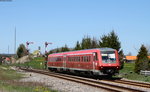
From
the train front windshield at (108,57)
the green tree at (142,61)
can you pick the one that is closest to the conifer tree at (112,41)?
the green tree at (142,61)

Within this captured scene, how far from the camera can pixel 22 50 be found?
142 m

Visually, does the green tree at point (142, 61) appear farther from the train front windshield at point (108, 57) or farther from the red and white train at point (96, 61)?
the train front windshield at point (108, 57)

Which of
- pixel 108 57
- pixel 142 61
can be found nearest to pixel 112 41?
pixel 142 61

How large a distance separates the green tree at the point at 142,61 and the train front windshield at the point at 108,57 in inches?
509

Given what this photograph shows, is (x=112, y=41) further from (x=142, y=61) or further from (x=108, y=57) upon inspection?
(x=108, y=57)

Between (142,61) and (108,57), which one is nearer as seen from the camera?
(108,57)

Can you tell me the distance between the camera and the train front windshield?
1085 inches

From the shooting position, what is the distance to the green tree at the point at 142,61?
3975cm

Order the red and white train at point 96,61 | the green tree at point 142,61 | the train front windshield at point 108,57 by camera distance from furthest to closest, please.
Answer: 1. the green tree at point 142,61
2. the train front windshield at point 108,57
3. the red and white train at point 96,61

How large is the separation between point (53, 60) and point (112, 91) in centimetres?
3073

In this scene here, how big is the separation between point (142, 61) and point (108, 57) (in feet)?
44.0

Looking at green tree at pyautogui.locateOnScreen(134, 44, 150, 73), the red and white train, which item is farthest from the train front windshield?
green tree at pyautogui.locateOnScreen(134, 44, 150, 73)

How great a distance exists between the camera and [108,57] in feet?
91.1

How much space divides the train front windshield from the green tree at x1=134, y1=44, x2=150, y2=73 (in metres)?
12.9
